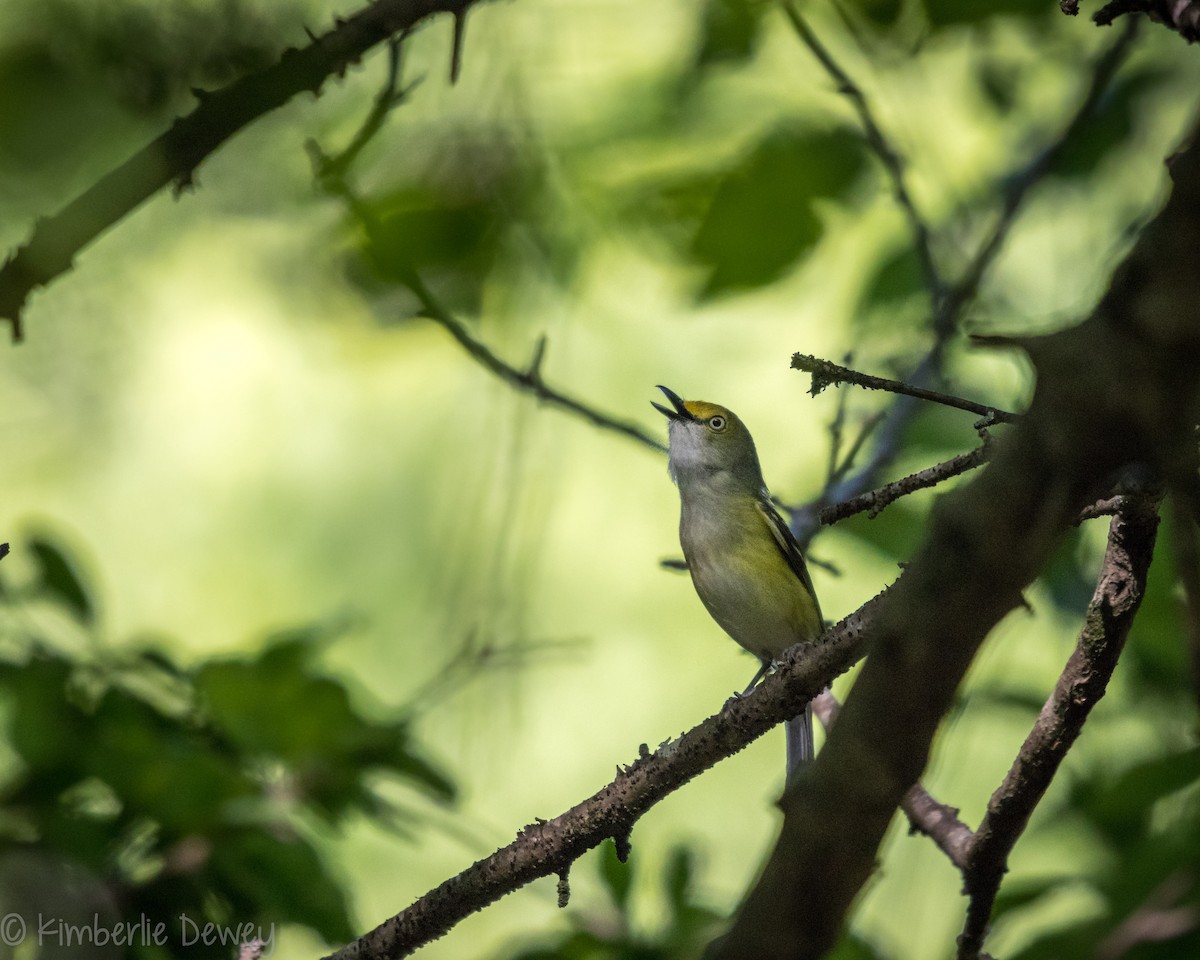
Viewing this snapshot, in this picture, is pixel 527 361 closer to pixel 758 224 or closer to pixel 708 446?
pixel 758 224

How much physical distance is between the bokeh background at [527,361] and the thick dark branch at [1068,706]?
0.14 metres

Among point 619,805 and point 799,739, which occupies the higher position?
point 799,739

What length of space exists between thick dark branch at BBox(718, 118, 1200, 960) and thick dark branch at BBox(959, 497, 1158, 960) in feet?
2.18

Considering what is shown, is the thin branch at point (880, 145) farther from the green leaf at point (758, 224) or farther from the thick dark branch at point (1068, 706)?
the thick dark branch at point (1068, 706)

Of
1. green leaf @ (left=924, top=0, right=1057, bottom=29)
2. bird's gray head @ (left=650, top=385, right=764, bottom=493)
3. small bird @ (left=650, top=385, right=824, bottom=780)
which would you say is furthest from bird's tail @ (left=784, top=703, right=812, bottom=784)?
green leaf @ (left=924, top=0, right=1057, bottom=29)

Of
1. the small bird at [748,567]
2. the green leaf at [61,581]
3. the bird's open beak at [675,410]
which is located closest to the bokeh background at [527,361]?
the green leaf at [61,581]

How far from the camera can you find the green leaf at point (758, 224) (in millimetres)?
3945

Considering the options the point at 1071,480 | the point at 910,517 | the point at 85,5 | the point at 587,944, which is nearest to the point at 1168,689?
the point at 910,517

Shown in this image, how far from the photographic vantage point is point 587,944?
11.1 feet

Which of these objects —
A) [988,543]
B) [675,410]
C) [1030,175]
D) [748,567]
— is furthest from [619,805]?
[1030,175]

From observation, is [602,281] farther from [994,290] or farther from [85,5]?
[85,5]

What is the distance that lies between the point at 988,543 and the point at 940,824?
1.97m

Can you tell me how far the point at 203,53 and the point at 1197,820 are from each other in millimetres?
2983

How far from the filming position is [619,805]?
2748 millimetres
